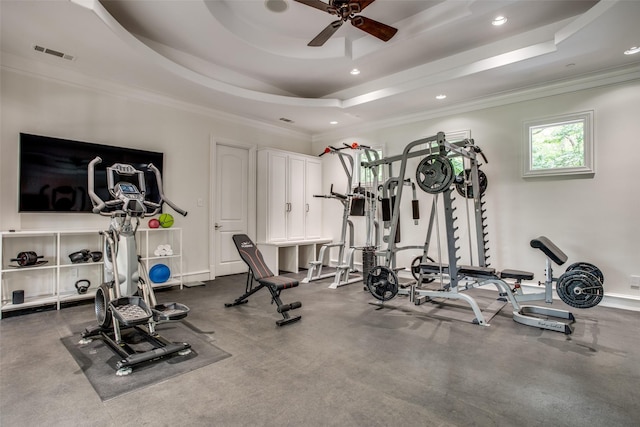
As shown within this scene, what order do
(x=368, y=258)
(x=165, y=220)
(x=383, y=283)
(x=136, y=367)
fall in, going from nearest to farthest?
1. (x=136, y=367)
2. (x=383, y=283)
3. (x=165, y=220)
4. (x=368, y=258)

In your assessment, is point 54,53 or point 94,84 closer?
point 54,53

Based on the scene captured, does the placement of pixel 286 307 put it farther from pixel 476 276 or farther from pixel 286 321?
pixel 476 276

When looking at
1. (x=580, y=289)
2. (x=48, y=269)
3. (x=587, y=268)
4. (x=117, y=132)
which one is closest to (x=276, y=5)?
(x=117, y=132)

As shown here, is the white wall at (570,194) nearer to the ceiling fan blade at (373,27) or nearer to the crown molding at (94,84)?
the ceiling fan blade at (373,27)

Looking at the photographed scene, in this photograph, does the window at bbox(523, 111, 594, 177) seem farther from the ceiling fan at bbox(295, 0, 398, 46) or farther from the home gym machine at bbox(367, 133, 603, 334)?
the ceiling fan at bbox(295, 0, 398, 46)

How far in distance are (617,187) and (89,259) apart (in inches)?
271

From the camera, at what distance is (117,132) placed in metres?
4.73

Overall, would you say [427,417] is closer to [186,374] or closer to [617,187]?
[186,374]

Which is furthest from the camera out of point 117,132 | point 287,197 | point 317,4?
point 287,197

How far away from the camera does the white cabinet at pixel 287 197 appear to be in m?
6.39

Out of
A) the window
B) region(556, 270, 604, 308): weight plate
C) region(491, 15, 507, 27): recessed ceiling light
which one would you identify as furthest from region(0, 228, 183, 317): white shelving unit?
the window

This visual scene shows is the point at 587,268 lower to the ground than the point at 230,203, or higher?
lower

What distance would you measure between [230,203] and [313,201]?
1.91 meters

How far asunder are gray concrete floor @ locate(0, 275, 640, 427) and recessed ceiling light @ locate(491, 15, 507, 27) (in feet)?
11.4
